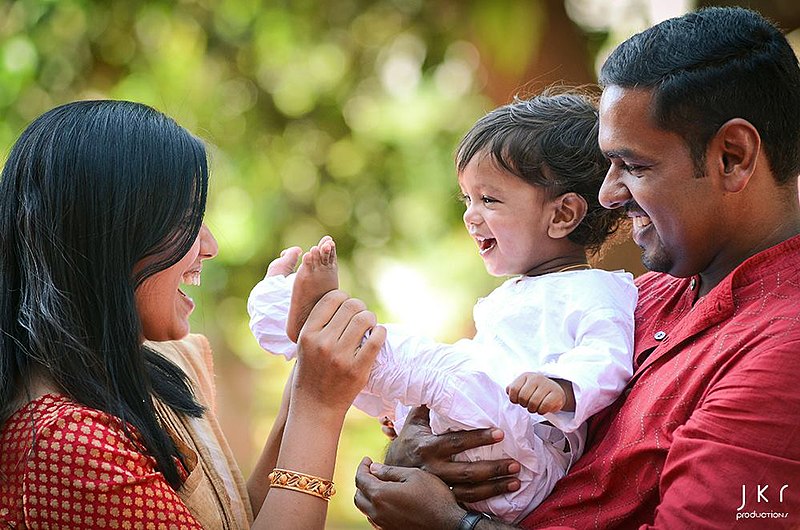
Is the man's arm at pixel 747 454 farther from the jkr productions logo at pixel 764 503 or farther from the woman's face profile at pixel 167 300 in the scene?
the woman's face profile at pixel 167 300

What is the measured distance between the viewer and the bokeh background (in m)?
4.86

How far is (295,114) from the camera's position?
5535mm

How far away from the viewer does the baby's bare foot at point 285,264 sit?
2.38m

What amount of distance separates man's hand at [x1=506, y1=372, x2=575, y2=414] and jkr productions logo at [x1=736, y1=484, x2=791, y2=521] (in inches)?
14.7

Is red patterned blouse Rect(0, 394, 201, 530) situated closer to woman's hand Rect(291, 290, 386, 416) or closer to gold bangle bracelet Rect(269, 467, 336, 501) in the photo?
gold bangle bracelet Rect(269, 467, 336, 501)

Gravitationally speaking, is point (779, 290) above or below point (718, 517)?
above

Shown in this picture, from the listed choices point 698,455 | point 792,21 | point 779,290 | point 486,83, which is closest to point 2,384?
point 698,455

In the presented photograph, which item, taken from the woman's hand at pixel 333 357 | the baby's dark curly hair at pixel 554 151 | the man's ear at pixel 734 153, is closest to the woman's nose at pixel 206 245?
the woman's hand at pixel 333 357

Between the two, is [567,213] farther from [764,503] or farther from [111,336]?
[111,336]

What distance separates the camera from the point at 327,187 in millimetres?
5543

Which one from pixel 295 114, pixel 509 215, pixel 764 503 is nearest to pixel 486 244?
pixel 509 215

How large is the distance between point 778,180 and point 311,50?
3.68 m

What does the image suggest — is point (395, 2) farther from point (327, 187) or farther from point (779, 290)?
point (779, 290)

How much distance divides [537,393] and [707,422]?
1.04ft
